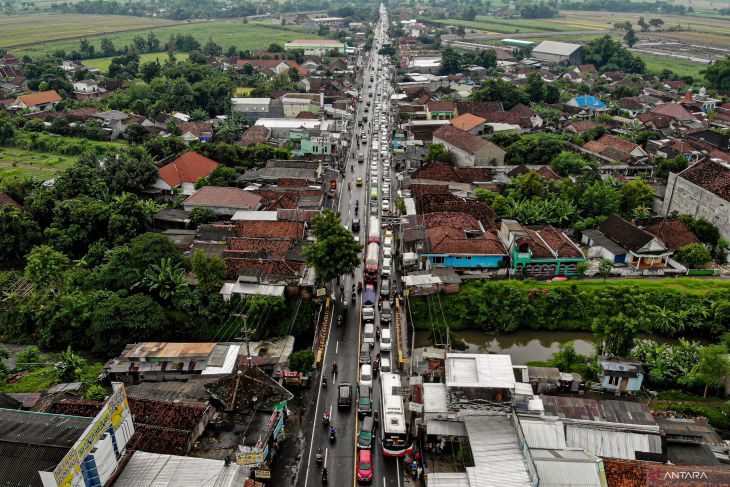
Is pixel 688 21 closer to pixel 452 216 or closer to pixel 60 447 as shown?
pixel 452 216

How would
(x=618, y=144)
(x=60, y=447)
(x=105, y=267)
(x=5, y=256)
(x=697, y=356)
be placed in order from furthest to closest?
→ 1. (x=618, y=144)
2. (x=5, y=256)
3. (x=105, y=267)
4. (x=697, y=356)
5. (x=60, y=447)

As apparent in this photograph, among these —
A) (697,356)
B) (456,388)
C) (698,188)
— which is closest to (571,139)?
(698,188)

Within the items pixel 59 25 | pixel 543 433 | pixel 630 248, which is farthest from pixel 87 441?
pixel 59 25

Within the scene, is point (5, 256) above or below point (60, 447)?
A: below

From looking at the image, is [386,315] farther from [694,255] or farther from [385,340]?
[694,255]

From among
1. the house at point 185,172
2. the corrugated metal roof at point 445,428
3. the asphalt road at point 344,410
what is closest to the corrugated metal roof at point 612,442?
the corrugated metal roof at point 445,428

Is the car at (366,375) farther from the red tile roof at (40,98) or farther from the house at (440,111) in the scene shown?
the red tile roof at (40,98)
